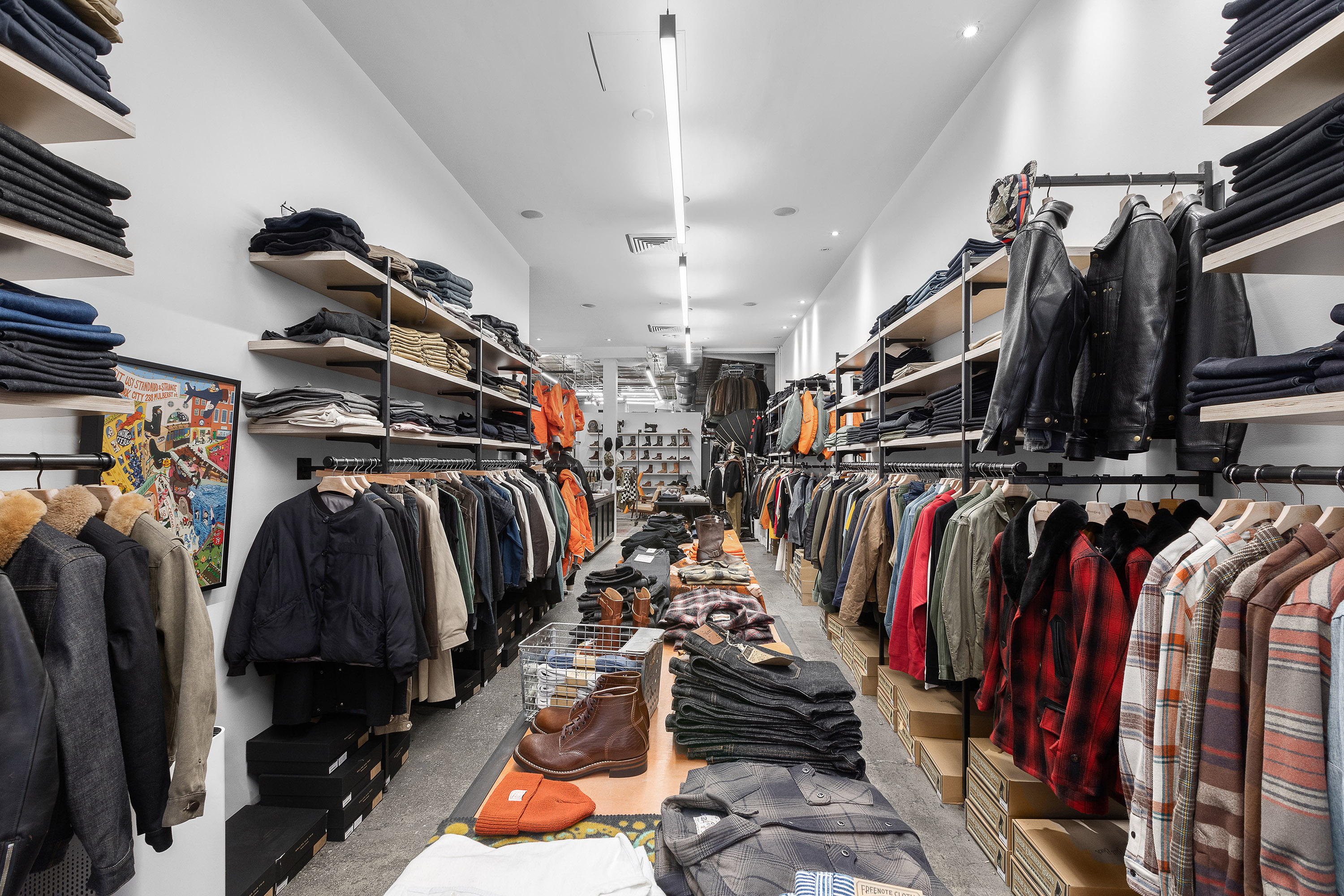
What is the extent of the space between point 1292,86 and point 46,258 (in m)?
2.73

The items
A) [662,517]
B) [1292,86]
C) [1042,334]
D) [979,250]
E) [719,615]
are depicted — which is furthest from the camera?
[662,517]

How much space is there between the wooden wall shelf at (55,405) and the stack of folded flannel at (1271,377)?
244 centimetres

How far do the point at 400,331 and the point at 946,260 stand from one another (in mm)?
3569

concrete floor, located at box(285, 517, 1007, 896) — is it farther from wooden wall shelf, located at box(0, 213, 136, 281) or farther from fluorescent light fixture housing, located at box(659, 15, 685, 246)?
fluorescent light fixture housing, located at box(659, 15, 685, 246)

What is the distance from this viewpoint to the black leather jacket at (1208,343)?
165cm

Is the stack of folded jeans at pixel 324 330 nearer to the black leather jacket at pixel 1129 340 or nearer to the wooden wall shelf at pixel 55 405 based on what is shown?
the wooden wall shelf at pixel 55 405

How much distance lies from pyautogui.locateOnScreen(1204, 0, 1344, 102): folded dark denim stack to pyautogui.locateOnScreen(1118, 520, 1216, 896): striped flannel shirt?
3.34ft

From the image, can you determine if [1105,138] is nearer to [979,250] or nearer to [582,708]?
[979,250]

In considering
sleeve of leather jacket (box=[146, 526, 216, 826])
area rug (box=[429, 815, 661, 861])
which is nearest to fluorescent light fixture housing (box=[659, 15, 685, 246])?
sleeve of leather jacket (box=[146, 526, 216, 826])

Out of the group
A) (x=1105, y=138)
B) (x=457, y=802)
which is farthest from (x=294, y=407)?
(x=1105, y=138)

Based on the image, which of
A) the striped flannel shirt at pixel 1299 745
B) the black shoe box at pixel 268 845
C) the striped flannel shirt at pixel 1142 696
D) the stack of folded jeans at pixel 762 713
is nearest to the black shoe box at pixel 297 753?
the black shoe box at pixel 268 845

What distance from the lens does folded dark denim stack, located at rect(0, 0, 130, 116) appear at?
1173 millimetres

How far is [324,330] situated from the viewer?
106 inches

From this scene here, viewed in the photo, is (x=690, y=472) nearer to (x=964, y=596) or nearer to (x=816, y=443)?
(x=816, y=443)
